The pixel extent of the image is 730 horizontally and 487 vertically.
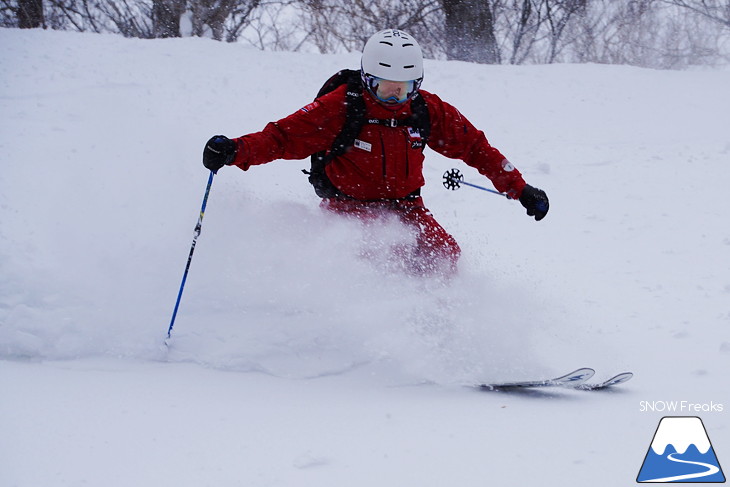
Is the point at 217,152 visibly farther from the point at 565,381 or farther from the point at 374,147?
the point at 565,381

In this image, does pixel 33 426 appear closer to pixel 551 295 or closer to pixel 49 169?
pixel 551 295

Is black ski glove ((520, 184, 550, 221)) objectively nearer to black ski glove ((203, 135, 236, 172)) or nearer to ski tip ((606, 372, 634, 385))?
ski tip ((606, 372, 634, 385))

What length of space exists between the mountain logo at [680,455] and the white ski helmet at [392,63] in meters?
2.14

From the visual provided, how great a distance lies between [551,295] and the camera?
5137 mm

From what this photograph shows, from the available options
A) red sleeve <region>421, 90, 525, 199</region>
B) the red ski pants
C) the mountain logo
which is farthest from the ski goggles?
the mountain logo

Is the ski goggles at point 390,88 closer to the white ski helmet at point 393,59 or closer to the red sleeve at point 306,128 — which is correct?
the white ski helmet at point 393,59

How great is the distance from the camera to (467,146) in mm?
4500

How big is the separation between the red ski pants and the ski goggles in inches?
25.1

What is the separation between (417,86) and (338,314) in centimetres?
135

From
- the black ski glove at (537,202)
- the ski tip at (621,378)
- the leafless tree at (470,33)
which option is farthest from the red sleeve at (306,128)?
the leafless tree at (470,33)

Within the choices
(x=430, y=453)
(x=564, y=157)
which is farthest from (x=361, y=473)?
(x=564, y=157)

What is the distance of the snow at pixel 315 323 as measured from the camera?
2.81m

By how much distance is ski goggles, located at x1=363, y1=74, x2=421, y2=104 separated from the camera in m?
4.06

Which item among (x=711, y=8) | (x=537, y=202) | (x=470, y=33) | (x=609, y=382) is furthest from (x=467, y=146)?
(x=711, y=8)
